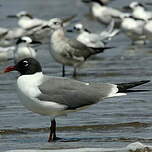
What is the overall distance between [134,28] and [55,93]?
10.6 metres

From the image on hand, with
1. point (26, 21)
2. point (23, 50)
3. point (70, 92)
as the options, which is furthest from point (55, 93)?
point (26, 21)

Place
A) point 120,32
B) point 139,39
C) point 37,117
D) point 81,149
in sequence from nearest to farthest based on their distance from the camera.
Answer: point 81,149, point 37,117, point 139,39, point 120,32

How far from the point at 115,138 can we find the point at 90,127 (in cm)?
79

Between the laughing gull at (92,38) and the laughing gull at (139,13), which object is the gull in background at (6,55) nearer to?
the laughing gull at (92,38)

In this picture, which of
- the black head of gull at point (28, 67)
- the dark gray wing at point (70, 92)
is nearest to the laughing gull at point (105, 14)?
the black head of gull at point (28, 67)

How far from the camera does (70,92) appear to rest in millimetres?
7402

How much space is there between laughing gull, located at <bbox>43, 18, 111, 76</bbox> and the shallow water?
0.21m

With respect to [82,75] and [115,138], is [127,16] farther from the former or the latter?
[115,138]

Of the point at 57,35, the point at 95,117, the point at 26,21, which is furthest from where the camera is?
the point at 26,21

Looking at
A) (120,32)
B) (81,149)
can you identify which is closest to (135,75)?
(81,149)

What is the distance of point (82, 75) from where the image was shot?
40.8 ft

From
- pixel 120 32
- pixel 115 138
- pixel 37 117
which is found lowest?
pixel 120 32

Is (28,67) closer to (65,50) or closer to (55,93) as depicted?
(55,93)

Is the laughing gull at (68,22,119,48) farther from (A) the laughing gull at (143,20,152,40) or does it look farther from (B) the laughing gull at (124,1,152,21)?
(B) the laughing gull at (124,1,152,21)
